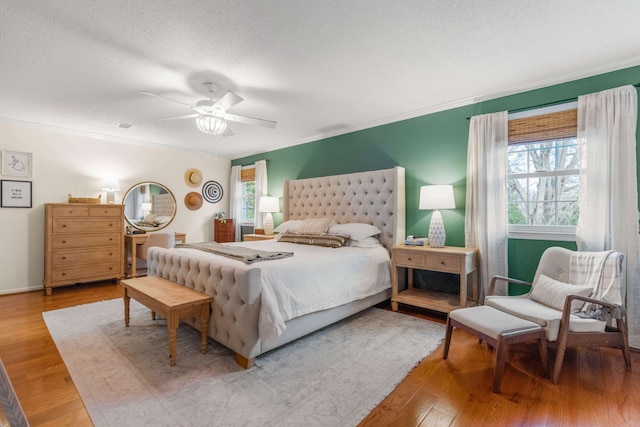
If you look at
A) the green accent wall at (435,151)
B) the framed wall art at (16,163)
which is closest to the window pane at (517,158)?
the green accent wall at (435,151)

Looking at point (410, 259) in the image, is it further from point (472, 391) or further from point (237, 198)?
point (237, 198)

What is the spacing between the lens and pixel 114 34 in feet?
7.19

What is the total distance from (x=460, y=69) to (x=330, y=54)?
49.0 inches

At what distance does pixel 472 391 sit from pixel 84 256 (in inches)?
206

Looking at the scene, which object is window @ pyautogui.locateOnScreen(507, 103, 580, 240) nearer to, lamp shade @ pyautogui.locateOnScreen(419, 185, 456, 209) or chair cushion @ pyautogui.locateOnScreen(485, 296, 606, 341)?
lamp shade @ pyautogui.locateOnScreen(419, 185, 456, 209)

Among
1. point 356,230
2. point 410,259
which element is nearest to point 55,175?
point 356,230

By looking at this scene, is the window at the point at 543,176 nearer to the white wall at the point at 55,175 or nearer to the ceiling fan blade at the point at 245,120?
the ceiling fan blade at the point at 245,120

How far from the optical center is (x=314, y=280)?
8.77 ft

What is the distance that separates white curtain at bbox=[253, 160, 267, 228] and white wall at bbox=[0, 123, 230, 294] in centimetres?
153

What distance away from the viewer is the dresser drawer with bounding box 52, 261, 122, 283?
4281 mm

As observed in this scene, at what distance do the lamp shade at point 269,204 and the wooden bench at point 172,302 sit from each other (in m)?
2.80

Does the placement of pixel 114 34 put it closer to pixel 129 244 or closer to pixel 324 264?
pixel 324 264

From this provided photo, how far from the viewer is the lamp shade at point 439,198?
130 inches

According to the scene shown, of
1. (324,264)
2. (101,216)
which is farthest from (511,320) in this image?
(101,216)
